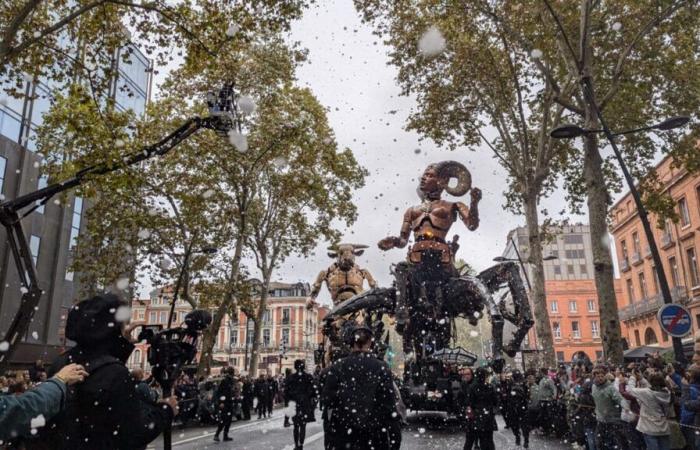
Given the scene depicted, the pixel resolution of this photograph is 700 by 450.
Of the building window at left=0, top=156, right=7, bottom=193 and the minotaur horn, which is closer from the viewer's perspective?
the minotaur horn

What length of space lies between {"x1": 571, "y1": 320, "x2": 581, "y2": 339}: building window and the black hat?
68.9 metres

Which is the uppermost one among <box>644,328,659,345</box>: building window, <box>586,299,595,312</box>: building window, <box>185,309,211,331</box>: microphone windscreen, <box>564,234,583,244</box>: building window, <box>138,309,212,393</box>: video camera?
<box>564,234,583,244</box>: building window

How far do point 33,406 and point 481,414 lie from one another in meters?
6.48

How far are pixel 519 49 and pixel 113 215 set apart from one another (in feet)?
56.1

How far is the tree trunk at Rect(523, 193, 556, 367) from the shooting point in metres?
17.6

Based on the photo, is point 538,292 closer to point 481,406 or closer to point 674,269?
point 481,406

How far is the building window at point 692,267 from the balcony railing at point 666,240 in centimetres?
181

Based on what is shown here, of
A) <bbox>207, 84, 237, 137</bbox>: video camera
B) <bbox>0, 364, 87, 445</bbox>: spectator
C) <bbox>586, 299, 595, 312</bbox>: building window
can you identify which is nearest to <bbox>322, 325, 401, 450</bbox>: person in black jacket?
<bbox>0, 364, 87, 445</bbox>: spectator

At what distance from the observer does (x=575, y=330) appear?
6550 cm

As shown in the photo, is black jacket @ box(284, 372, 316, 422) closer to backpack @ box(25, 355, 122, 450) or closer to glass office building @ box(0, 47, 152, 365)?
backpack @ box(25, 355, 122, 450)

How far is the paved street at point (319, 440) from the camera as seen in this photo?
1059cm

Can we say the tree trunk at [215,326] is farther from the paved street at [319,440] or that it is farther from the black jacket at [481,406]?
the black jacket at [481,406]

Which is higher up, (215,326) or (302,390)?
(215,326)

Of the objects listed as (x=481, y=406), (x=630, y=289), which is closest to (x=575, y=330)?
(x=630, y=289)
